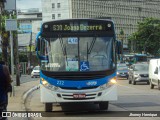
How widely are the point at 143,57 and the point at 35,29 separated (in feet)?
231

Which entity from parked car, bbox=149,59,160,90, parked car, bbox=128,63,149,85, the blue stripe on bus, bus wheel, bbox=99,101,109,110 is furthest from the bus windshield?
parked car, bbox=128,63,149,85

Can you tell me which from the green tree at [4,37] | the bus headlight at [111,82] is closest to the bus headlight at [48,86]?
the bus headlight at [111,82]

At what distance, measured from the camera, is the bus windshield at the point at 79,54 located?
16.1m

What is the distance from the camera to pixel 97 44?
1636cm

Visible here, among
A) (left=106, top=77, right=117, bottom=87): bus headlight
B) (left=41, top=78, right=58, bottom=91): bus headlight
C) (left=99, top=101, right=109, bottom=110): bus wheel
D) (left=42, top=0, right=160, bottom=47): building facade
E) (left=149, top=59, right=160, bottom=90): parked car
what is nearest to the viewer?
(left=41, top=78, right=58, bottom=91): bus headlight

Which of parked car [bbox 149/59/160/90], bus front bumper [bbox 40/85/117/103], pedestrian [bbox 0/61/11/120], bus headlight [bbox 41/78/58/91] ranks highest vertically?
pedestrian [bbox 0/61/11/120]

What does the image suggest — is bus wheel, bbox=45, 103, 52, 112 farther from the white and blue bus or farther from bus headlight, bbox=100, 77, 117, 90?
bus headlight, bbox=100, 77, 117, 90

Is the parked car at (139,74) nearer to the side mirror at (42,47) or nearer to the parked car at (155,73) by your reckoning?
the parked car at (155,73)

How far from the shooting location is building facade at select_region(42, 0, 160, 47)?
14138 cm

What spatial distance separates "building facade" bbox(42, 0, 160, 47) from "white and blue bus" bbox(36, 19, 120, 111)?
120128 mm

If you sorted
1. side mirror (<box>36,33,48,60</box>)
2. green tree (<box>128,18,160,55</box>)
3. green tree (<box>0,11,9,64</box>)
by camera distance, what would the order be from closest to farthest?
side mirror (<box>36,33,48,60</box>)
green tree (<box>0,11,9,64</box>)
green tree (<box>128,18,160,55</box>)

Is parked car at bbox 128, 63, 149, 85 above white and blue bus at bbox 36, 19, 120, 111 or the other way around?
the other way around

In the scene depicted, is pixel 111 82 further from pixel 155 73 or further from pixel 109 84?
pixel 155 73

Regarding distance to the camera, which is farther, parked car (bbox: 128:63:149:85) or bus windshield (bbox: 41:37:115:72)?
parked car (bbox: 128:63:149:85)
